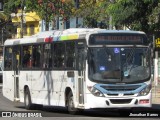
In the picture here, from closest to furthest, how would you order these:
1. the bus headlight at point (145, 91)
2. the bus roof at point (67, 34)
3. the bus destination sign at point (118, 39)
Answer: the bus headlight at point (145, 91) < the bus destination sign at point (118, 39) < the bus roof at point (67, 34)

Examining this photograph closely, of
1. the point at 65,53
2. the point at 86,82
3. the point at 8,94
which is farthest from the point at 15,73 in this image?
the point at 86,82

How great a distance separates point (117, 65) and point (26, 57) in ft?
20.1

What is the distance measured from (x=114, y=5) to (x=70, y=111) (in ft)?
29.1

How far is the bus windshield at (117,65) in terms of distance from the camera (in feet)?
64.3

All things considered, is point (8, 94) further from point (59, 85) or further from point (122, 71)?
point (122, 71)

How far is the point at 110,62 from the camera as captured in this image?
64.6ft

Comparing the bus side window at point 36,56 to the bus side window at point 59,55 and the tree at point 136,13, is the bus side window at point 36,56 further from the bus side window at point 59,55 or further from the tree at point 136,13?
the tree at point 136,13

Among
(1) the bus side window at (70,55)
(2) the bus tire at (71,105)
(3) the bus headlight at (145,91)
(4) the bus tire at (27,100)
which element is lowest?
(4) the bus tire at (27,100)

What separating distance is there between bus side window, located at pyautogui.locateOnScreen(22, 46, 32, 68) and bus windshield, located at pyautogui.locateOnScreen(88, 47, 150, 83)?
17.2ft

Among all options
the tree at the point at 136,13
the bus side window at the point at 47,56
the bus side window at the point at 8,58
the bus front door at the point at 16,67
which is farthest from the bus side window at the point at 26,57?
the tree at the point at 136,13

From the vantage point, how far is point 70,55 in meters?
21.0

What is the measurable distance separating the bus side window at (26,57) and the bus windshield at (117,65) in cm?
523

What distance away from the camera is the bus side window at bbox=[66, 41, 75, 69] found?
20844 millimetres

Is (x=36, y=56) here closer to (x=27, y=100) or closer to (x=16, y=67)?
(x=27, y=100)
